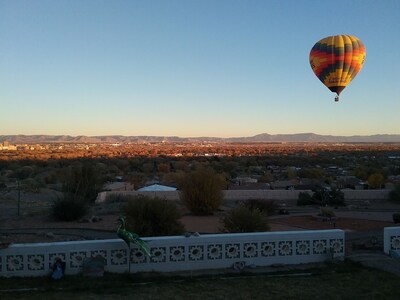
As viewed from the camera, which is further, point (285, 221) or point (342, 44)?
point (342, 44)

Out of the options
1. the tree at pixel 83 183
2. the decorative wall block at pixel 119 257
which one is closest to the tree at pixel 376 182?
the tree at pixel 83 183

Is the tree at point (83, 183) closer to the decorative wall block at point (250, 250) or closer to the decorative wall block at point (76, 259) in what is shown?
the decorative wall block at point (76, 259)

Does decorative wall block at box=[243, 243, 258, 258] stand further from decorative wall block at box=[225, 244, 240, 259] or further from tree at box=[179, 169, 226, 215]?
tree at box=[179, 169, 226, 215]

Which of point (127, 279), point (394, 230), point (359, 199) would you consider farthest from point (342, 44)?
point (127, 279)

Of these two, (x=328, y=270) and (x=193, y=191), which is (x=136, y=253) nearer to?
(x=328, y=270)

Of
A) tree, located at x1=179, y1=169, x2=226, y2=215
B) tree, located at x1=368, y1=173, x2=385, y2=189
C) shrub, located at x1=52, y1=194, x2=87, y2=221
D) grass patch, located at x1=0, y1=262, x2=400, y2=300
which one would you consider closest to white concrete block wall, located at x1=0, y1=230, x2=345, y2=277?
grass patch, located at x1=0, y1=262, x2=400, y2=300

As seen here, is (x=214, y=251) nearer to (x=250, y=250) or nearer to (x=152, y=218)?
(x=250, y=250)
